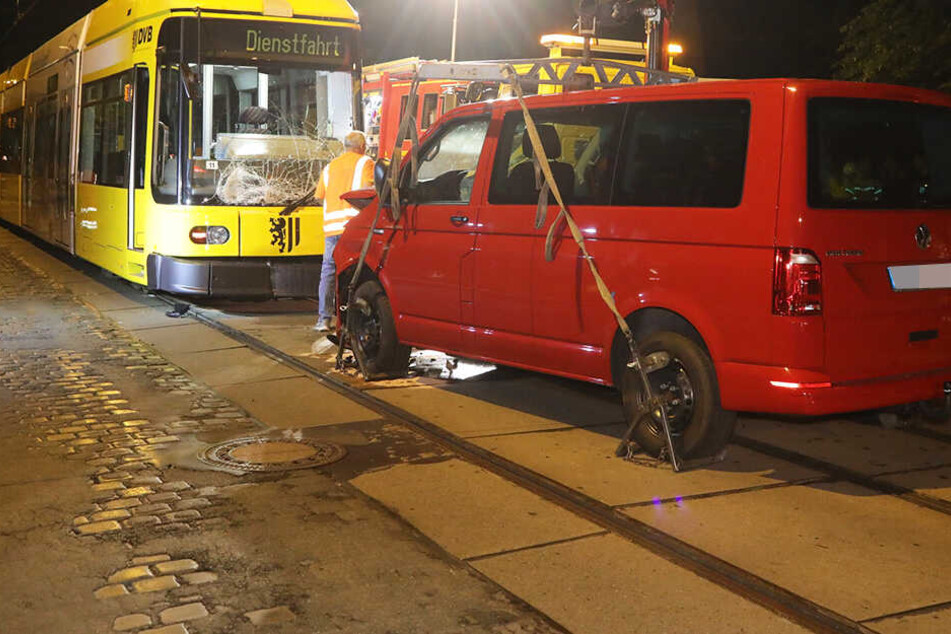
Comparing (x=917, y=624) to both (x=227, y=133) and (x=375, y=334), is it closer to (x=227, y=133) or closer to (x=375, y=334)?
(x=375, y=334)

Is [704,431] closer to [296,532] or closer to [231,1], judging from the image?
[296,532]

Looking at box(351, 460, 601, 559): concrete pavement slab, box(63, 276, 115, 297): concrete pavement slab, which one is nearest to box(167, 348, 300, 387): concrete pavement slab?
box(351, 460, 601, 559): concrete pavement slab

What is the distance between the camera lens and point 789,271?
6023 millimetres

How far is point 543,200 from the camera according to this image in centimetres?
734

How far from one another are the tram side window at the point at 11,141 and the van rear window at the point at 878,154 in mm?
18833

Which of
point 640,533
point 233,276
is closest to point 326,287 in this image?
point 233,276

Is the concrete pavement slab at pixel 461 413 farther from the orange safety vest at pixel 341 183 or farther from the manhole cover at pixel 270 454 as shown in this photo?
the orange safety vest at pixel 341 183

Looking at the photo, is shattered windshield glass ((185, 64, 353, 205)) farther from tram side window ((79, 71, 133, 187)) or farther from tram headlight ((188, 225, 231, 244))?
tram side window ((79, 71, 133, 187))

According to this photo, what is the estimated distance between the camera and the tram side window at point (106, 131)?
13.7 m

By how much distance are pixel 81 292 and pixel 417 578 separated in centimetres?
1153

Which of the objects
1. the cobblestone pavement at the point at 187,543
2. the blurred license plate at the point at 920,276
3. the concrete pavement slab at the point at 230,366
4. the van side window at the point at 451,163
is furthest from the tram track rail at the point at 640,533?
the blurred license plate at the point at 920,276

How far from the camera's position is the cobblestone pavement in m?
4.51

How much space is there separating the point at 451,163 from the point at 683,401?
8.75ft

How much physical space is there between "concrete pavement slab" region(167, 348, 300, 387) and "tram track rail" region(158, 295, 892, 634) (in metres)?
1.07
